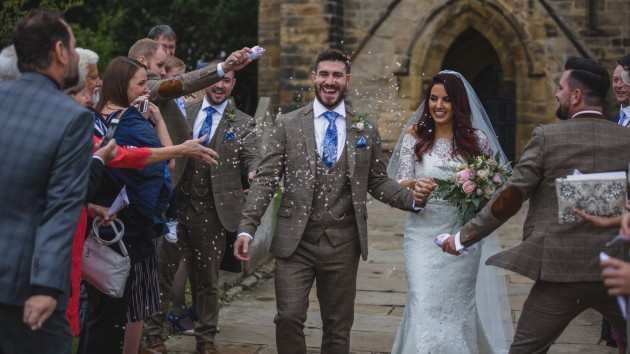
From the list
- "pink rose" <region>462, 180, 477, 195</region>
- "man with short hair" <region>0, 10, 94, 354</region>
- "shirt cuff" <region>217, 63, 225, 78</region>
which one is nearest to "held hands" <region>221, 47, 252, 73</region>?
"shirt cuff" <region>217, 63, 225, 78</region>

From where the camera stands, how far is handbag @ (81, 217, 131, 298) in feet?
18.2

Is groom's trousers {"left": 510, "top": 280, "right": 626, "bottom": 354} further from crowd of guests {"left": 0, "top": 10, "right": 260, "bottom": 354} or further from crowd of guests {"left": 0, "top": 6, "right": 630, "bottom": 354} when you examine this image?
crowd of guests {"left": 0, "top": 10, "right": 260, "bottom": 354}

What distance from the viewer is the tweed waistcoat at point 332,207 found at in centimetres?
614

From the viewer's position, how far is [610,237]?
5.03 m

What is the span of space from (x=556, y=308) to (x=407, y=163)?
2011 mm

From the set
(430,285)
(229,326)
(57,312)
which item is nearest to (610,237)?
(430,285)

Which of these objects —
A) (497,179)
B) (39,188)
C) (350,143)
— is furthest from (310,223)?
(39,188)

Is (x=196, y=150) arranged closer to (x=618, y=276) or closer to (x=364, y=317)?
(x=618, y=276)

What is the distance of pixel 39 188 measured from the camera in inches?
165

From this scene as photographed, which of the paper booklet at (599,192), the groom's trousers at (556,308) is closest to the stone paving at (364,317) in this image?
the groom's trousers at (556,308)

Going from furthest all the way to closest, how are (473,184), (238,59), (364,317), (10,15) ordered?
(10,15), (364,317), (238,59), (473,184)

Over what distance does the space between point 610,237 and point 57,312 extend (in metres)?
2.61

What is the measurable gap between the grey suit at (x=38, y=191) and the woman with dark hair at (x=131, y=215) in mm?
1507

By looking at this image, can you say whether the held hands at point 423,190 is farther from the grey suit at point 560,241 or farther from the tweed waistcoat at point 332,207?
the grey suit at point 560,241
